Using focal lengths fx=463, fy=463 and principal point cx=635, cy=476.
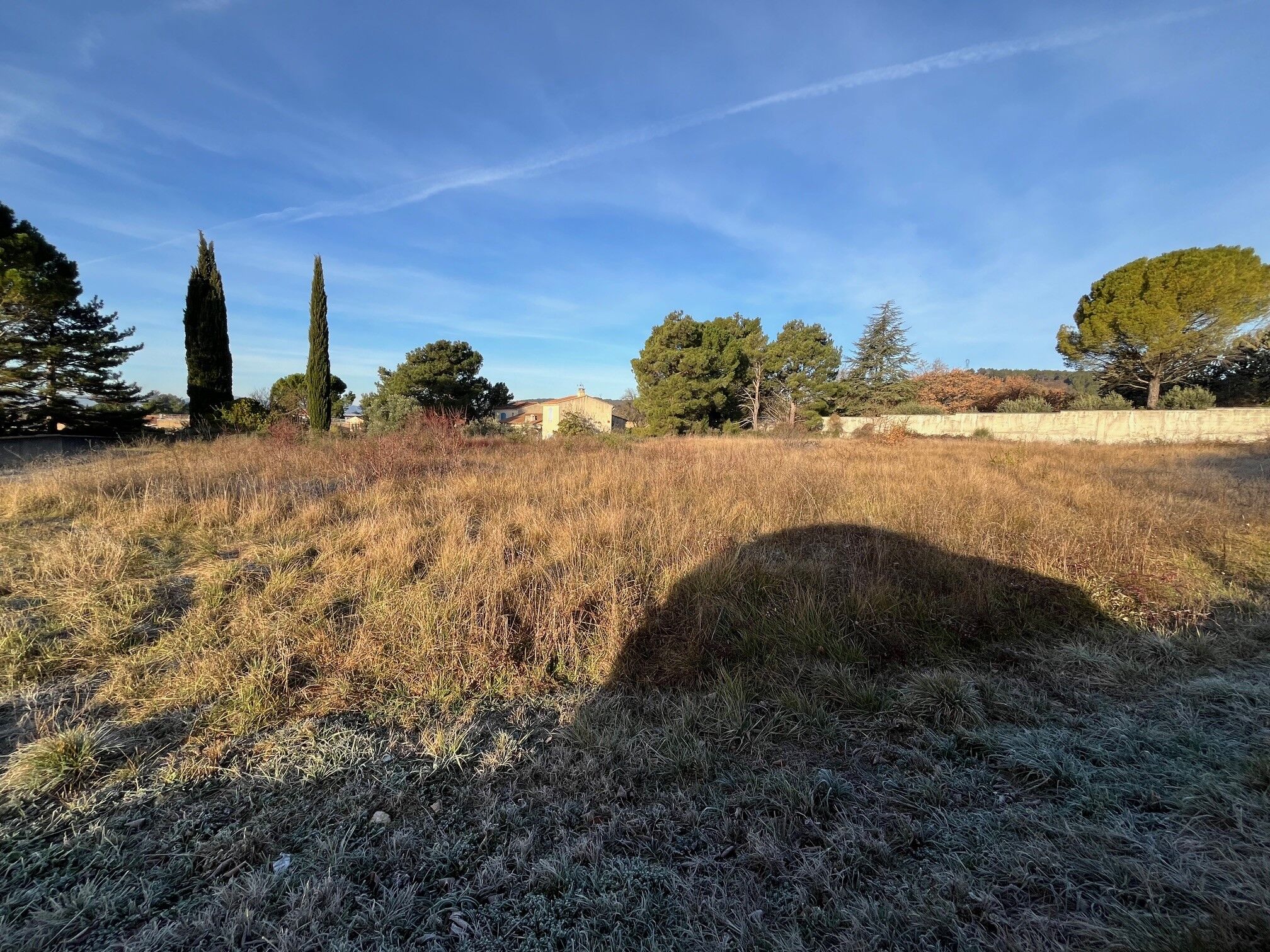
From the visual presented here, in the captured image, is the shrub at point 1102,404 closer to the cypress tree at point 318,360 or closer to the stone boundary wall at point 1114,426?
the stone boundary wall at point 1114,426

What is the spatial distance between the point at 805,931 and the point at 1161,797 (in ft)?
5.04

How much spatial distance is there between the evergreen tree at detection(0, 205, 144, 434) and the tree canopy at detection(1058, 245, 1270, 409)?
145 feet

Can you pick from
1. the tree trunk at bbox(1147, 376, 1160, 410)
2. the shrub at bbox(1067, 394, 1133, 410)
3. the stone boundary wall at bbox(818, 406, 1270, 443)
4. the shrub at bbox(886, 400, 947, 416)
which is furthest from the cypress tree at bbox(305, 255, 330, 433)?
the tree trunk at bbox(1147, 376, 1160, 410)

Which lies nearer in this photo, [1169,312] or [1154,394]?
[1169,312]

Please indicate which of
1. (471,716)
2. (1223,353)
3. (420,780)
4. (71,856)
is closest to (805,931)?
(420,780)

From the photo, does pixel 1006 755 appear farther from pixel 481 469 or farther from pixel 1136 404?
pixel 1136 404


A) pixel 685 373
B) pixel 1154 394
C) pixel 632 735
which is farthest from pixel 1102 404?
pixel 632 735

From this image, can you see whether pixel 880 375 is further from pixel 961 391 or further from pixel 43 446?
pixel 43 446

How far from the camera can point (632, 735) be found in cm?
220

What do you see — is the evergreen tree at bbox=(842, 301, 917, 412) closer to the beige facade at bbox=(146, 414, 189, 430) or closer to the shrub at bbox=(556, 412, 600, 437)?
the shrub at bbox=(556, 412, 600, 437)

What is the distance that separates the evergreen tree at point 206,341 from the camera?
20062 mm

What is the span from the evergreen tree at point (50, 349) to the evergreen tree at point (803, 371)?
33.2 metres

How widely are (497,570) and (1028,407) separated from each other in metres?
32.3

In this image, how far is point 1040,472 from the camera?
9469mm
